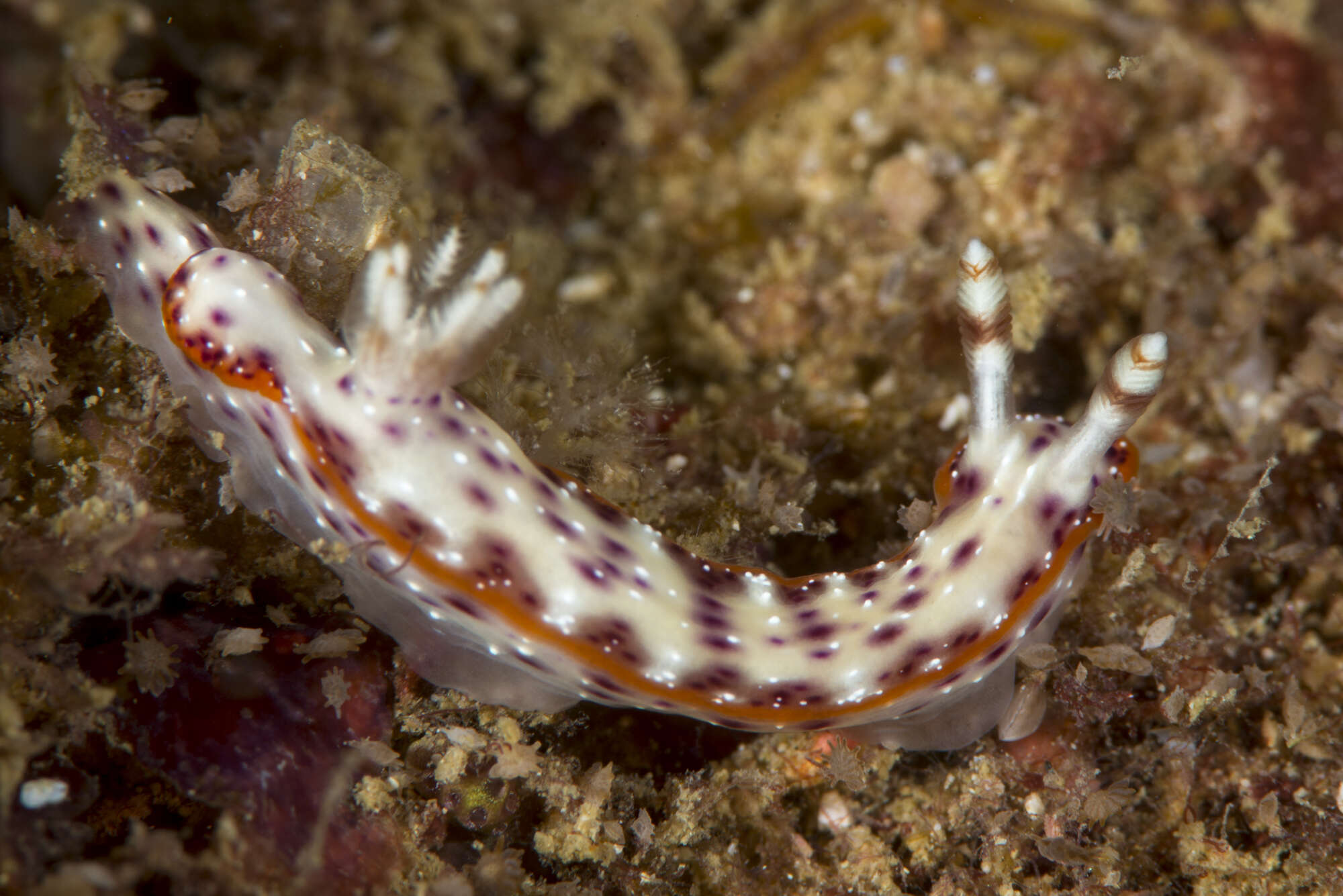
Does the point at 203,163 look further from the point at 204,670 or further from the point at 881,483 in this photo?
the point at 881,483

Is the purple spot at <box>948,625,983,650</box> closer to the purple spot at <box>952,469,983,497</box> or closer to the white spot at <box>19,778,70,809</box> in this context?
the purple spot at <box>952,469,983,497</box>

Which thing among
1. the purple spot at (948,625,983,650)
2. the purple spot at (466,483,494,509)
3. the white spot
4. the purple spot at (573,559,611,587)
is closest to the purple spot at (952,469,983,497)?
the purple spot at (948,625,983,650)

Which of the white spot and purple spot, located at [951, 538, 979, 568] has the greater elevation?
the white spot

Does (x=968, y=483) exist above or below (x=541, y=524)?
below

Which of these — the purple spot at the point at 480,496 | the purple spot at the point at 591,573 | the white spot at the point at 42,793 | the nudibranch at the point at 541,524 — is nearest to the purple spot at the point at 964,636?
the nudibranch at the point at 541,524

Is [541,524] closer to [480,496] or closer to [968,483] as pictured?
[480,496]

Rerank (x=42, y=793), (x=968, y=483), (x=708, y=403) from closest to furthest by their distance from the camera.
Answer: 1. (x=42, y=793)
2. (x=968, y=483)
3. (x=708, y=403)

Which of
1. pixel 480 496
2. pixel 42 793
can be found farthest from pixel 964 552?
pixel 42 793
